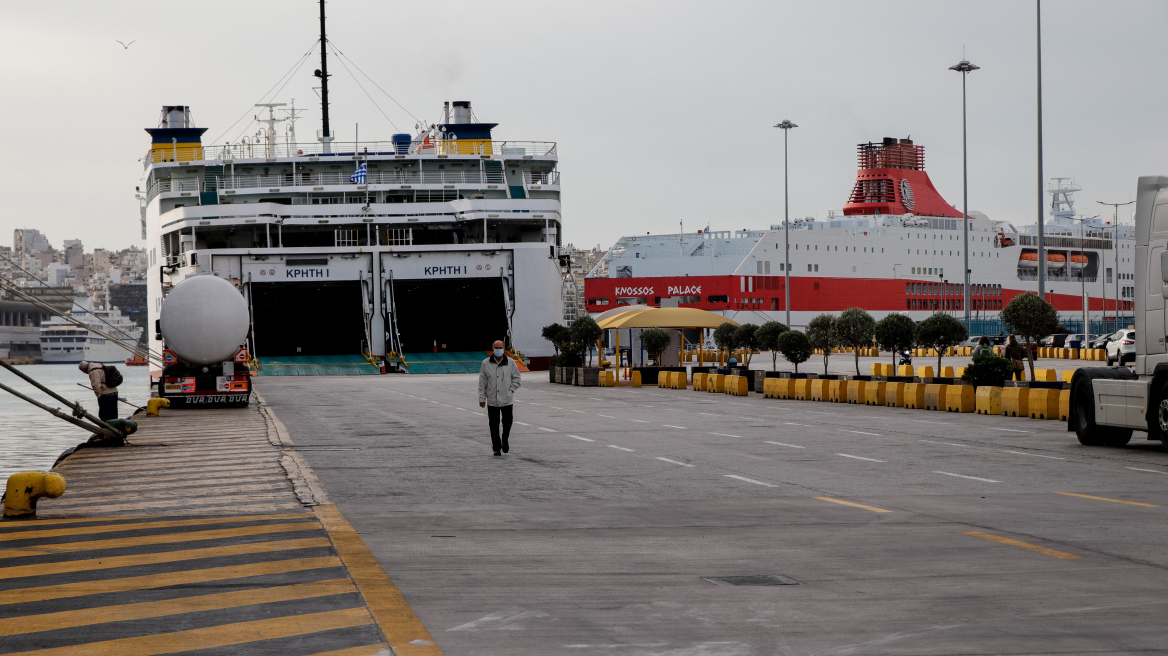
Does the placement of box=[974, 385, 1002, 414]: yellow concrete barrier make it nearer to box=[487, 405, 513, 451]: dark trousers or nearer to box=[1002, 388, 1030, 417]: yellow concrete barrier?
box=[1002, 388, 1030, 417]: yellow concrete barrier

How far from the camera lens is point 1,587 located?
23.9 feet

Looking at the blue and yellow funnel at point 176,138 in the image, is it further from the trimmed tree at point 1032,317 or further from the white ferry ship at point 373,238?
the trimmed tree at point 1032,317

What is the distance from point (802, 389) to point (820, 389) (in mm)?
855

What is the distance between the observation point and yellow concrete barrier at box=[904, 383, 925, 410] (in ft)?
91.1

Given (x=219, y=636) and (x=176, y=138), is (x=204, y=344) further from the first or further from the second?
(x=176, y=138)

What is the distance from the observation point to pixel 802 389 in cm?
3281

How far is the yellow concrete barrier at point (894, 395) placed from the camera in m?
28.6

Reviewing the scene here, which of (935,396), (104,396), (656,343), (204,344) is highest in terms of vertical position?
(204,344)

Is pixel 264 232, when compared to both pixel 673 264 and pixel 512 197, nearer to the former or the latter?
pixel 512 197

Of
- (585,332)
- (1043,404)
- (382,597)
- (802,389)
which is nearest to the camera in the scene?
(382,597)


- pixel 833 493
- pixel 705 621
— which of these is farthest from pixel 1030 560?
pixel 833 493

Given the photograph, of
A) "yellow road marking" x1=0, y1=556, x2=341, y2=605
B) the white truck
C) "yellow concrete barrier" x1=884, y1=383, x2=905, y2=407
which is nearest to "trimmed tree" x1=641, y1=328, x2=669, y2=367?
"yellow concrete barrier" x1=884, y1=383, x2=905, y2=407

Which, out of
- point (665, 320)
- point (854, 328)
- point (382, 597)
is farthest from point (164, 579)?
point (665, 320)

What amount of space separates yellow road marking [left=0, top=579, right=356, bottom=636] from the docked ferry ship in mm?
83225
